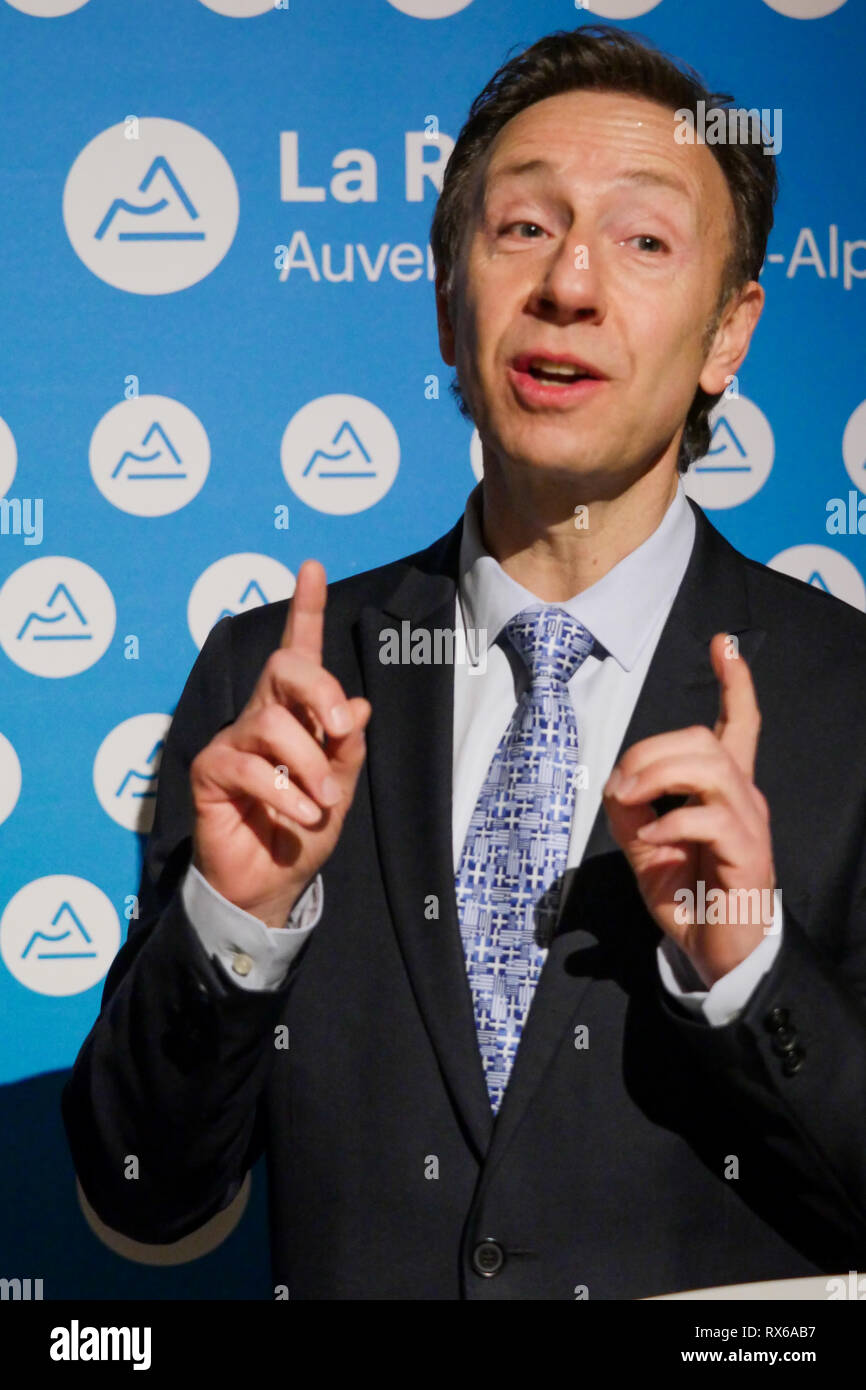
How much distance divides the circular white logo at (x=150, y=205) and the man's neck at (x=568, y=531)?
0.63m

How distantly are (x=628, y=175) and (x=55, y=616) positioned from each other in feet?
3.07

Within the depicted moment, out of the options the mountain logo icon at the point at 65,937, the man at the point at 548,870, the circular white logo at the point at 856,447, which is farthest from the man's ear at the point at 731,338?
the mountain logo icon at the point at 65,937

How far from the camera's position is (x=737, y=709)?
3.80ft

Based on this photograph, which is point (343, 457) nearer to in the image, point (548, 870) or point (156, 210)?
point (156, 210)

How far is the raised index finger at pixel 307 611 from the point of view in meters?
1.19

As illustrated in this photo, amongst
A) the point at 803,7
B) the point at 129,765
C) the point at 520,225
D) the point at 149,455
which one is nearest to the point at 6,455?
the point at 149,455

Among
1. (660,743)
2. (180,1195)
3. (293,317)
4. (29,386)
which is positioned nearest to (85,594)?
(29,386)

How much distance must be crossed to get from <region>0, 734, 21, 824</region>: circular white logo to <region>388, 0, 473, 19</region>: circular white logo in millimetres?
1109

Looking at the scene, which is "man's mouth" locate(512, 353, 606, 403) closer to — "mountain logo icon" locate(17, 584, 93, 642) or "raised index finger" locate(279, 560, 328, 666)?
"raised index finger" locate(279, 560, 328, 666)
